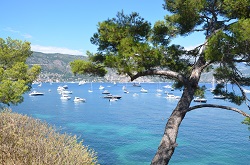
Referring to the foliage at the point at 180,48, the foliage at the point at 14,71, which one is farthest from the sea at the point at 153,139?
the foliage at the point at 180,48

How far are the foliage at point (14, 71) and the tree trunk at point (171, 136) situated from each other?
39.8ft

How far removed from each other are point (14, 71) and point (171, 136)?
533 inches

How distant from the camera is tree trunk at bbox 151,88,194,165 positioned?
671 centimetres

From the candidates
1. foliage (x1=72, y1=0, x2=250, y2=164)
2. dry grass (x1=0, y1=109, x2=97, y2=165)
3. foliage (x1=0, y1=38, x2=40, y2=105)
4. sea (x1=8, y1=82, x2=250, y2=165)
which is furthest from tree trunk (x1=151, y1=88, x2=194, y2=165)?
foliage (x1=0, y1=38, x2=40, y2=105)

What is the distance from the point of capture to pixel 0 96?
49.1 ft

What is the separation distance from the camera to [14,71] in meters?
16.6

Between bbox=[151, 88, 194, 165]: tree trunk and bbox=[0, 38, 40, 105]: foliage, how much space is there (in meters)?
12.1

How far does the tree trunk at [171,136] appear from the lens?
22.0 ft

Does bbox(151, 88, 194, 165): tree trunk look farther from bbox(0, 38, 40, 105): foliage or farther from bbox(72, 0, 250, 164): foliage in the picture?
bbox(0, 38, 40, 105): foliage

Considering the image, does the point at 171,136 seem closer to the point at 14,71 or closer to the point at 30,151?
the point at 30,151

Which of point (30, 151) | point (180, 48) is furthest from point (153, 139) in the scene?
point (30, 151)

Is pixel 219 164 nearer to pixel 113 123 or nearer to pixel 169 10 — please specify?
pixel 169 10

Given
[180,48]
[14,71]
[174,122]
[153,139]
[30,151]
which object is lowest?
[153,139]

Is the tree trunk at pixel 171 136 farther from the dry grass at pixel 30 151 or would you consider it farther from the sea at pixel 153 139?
the sea at pixel 153 139
